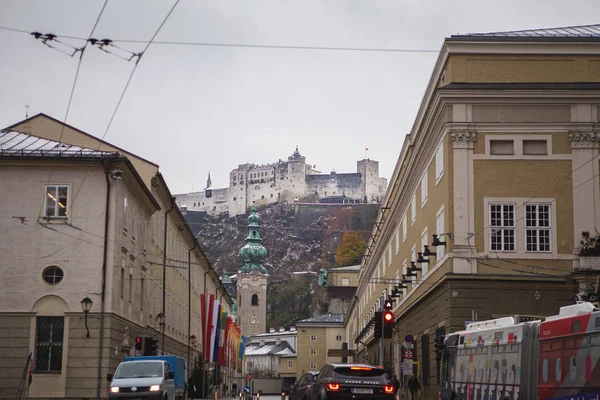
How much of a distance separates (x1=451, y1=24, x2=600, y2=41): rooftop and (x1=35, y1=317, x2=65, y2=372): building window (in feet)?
59.0

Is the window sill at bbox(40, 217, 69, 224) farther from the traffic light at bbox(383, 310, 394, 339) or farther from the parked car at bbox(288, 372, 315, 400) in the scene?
the traffic light at bbox(383, 310, 394, 339)

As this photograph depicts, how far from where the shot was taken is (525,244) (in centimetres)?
3161

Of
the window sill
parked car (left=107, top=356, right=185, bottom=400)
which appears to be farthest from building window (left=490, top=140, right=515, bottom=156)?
the window sill

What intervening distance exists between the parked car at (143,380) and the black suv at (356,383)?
6374 millimetres

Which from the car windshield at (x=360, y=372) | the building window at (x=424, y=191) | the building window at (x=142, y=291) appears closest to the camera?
the car windshield at (x=360, y=372)

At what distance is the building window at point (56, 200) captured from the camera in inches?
1416

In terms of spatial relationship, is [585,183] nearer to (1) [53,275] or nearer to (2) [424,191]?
(2) [424,191]

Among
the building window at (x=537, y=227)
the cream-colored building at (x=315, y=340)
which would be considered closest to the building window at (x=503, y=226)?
the building window at (x=537, y=227)

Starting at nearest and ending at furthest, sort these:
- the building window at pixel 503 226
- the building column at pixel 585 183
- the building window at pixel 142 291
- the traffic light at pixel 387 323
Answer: the traffic light at pixel 387 323, the building column at pixel 585 183, the building window at pixel 503 226, the building window at pixel 142 291

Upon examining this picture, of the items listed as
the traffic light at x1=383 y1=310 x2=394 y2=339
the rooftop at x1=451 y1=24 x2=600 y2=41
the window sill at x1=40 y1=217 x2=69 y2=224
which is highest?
the rooftop at x1=451 y1=24 x2=600 y2=41

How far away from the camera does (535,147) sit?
32.2m

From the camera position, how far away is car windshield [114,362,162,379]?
2708 cm

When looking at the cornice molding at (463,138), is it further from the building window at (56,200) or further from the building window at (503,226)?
the building window at (56,200)

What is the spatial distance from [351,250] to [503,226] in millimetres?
149404
